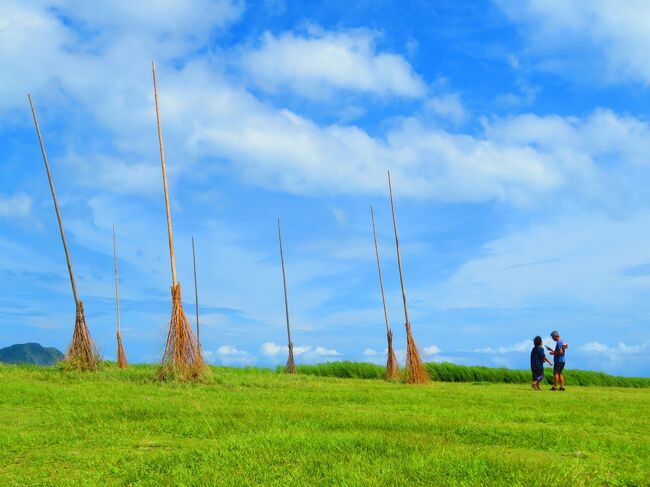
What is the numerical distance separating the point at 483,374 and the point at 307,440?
2147cm

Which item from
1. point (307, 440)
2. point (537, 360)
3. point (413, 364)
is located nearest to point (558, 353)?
point (537, 360)

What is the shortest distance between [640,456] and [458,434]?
2.14 meters

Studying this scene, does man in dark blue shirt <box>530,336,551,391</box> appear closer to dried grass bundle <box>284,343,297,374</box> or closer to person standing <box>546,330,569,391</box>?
person standing <box>546,330,569,391</box>

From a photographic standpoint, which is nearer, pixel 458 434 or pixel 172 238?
pixel 458 434

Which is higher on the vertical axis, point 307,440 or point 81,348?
point 81,348

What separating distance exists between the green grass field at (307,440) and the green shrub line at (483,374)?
13.7 meters

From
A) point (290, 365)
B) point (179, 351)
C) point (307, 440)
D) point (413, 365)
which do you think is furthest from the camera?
point (290, 365)

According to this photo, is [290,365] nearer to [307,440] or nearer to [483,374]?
[483,374]

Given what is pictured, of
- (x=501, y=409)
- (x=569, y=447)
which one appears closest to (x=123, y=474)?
(x=569, y=447)

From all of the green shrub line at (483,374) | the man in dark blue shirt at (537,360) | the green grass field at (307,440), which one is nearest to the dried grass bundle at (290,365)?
the green shrub line at (483,374)

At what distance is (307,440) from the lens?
7453 mm

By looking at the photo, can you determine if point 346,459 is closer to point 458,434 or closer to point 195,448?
point 195,448

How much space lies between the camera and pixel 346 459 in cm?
662

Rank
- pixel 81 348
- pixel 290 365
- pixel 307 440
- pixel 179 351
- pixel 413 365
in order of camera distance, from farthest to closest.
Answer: pixel 290 365, pixel 413 365, pixel 81 348, pixel 179 351, pixel 307 440
